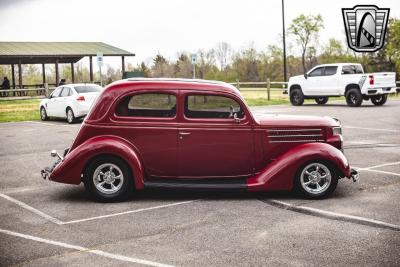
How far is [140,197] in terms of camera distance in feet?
24.8

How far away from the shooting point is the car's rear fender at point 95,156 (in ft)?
23.2

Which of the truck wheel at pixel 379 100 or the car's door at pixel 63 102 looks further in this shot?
the truck wheel at pixel 379 100

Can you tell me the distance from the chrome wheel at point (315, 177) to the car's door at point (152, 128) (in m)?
1.79

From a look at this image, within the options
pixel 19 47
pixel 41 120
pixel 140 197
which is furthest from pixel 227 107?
pixel 19 47

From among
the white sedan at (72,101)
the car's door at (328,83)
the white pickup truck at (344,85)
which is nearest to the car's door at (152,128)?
the white sedan at (72,101)

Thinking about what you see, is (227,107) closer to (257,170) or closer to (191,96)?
(191,96)

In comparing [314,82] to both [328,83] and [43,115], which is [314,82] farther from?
[43,115]

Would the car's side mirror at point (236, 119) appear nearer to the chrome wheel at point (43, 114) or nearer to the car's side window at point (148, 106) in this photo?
the car's side window at point (148, 106)

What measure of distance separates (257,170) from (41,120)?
53.4 feet

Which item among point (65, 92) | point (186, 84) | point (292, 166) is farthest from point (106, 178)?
point (65, 92)

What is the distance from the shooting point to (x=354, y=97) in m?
24.5

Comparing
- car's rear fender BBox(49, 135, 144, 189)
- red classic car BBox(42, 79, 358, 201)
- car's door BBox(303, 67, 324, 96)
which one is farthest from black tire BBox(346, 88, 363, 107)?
car's rear fender BBox(49, 135, 144, 189)

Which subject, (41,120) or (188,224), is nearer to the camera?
(188,224)

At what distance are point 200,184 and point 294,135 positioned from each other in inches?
58.8
